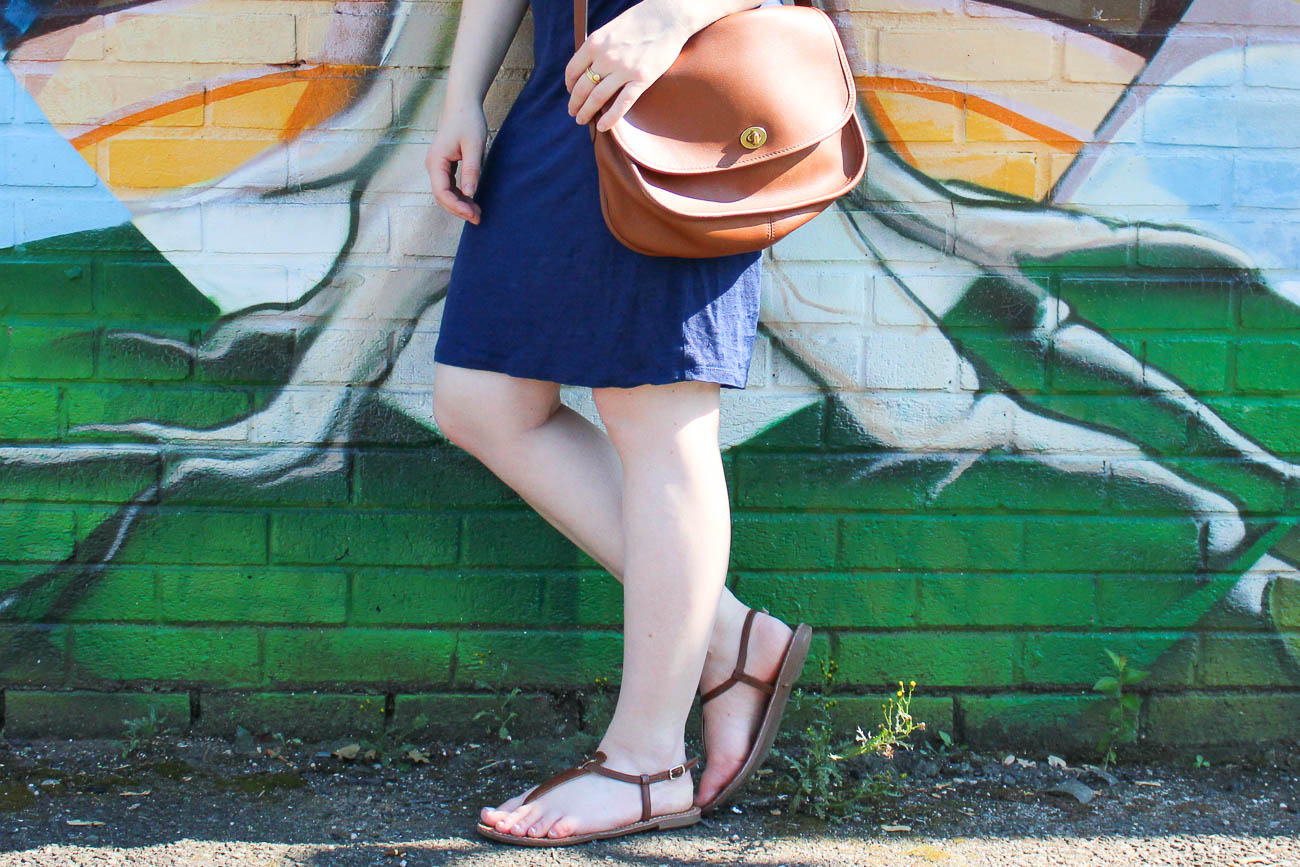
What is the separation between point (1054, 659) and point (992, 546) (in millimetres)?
262

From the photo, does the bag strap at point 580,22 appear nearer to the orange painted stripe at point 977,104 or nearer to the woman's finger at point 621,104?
the woman's finger at point 621,104

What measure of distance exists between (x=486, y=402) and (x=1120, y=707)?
4.55ft

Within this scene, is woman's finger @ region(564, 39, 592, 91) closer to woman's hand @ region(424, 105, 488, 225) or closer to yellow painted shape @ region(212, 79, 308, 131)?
woman's hand @ region(424, 105, 488, 225)

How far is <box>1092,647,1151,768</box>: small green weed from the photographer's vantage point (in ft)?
7.16

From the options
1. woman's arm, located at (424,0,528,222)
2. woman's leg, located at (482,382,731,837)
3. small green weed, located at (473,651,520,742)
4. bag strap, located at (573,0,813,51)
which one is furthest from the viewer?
small green weed, located at (473,651,520,742)

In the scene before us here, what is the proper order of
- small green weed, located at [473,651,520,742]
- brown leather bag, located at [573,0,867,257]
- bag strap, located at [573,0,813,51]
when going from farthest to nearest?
small green weed, located at [473,651,520,742], bag strap, located at [573,0,813,51], brown leather bag, located at [573,0,867,257]

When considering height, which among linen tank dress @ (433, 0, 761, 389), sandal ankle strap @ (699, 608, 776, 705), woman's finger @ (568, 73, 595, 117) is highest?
woman's finger @ (568, 73, 595, 117)

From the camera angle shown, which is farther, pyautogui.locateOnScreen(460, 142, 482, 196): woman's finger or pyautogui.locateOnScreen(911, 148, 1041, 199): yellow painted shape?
pyautogui.locateOnScreen(911, 148, 1041, 199): yellow painted shape

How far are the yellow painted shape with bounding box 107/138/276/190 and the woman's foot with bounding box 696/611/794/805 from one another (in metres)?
1.28

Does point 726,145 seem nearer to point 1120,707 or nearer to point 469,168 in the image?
point 469,168

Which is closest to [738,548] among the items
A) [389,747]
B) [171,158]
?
[389,747]

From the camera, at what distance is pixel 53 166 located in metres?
2.13

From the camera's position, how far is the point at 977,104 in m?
2.12

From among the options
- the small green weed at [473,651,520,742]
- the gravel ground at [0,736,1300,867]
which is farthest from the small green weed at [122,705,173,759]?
the small green weed at [473,651,520,742]
